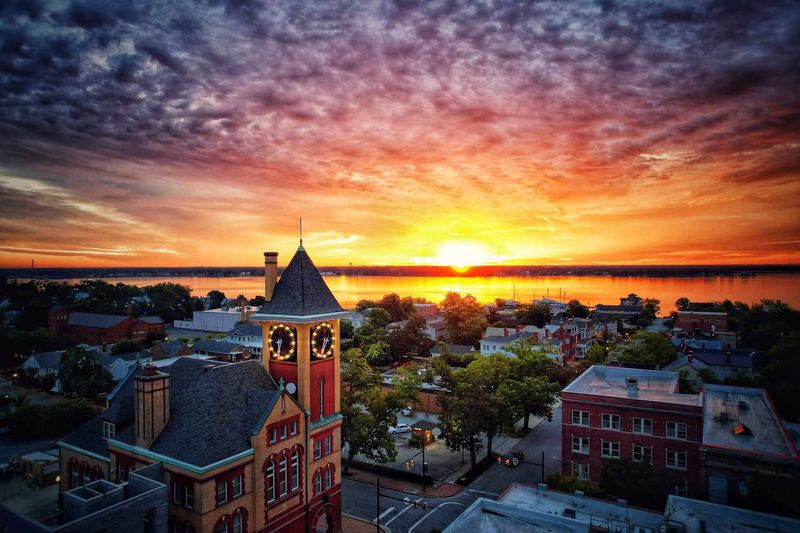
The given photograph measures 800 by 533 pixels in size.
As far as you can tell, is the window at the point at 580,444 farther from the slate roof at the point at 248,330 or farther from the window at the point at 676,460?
the slate roof at the point at 248,330

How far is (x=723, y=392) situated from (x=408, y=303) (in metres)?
103

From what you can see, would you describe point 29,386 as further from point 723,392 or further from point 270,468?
point 723,392

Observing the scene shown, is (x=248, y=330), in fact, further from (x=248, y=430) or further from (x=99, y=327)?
(x=248, y=430)

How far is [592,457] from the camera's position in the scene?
43719 mm

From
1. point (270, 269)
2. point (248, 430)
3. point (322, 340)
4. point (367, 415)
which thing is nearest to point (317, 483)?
point (248, 430)

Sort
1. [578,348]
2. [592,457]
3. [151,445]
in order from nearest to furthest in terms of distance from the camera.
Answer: [151,445] < [592,457] < [578,348]

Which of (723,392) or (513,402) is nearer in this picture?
(723,392)

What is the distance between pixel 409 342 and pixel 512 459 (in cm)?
6050

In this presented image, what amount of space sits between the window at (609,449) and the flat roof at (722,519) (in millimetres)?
13889

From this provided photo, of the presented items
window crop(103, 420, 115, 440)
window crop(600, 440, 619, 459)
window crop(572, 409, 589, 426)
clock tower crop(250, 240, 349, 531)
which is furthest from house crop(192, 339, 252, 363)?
window crop(600, 440, 619, 459)

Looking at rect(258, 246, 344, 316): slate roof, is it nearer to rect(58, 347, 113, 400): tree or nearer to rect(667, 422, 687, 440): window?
rect(667, 422, 687, 440): window

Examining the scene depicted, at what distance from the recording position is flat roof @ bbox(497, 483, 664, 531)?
95.5 feet

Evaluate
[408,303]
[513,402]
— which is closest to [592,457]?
[513,402]

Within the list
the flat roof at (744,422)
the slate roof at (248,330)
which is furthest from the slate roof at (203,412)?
the slate roof at (248,330)
